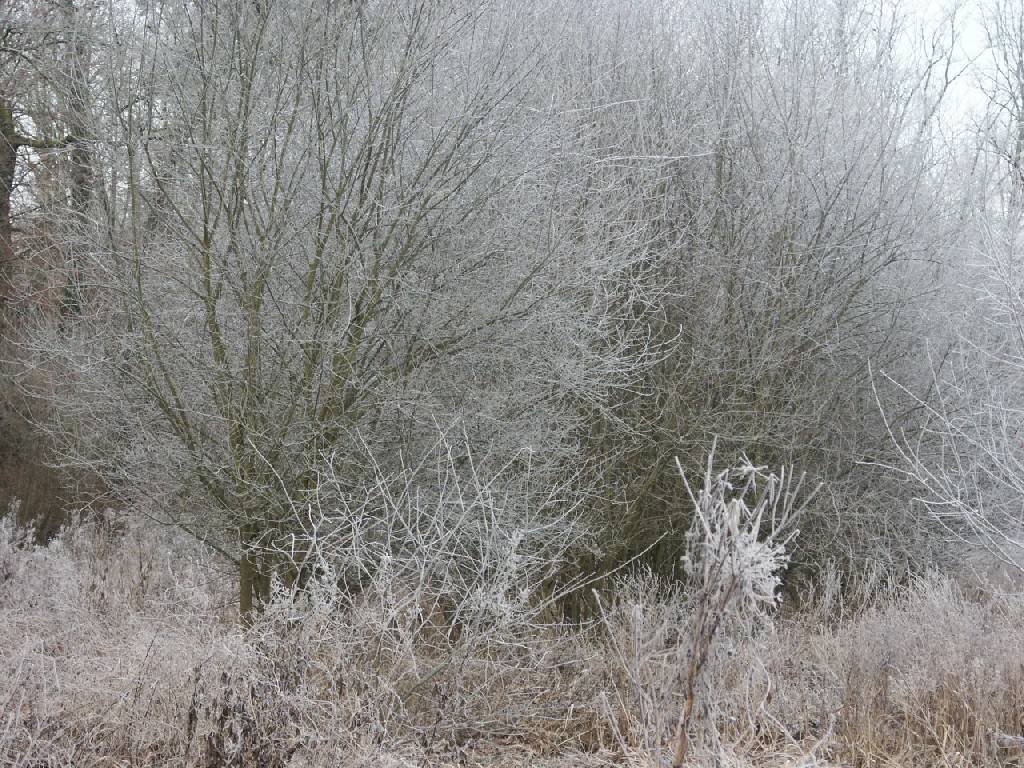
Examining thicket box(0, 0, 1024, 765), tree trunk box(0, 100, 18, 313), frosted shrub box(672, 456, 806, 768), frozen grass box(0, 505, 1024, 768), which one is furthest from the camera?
tree trunk box(0, 100, 18, 313)

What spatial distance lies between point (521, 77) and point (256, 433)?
273cm

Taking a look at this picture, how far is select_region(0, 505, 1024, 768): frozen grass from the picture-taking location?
4.16 metres

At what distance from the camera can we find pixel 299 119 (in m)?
5.90

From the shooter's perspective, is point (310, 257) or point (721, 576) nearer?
point (721, 576)

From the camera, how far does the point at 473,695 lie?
478cm

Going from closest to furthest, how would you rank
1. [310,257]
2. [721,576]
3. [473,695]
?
[721,576]
[473,695]
[310,257]

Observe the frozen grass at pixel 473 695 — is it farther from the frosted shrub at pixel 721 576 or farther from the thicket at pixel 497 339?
the frosted shrub at pixel 721 576

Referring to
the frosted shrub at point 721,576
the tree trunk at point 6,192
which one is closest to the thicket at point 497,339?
the frosted shrub at point 721,576

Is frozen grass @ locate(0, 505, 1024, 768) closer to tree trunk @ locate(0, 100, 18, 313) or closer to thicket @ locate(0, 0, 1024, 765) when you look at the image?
thicket @ locate(0, 0, 1024, 765)

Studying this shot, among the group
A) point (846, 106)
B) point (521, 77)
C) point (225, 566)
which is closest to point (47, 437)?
point (225, 566)

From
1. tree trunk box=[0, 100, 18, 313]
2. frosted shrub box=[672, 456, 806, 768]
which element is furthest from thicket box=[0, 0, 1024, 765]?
tree trunk box=[0, 100, 18, 313]

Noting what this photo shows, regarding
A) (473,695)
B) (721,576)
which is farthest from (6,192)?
(721,576)

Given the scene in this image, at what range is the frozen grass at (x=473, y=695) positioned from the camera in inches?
164

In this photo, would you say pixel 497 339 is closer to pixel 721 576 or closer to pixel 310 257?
pixel 310 257
